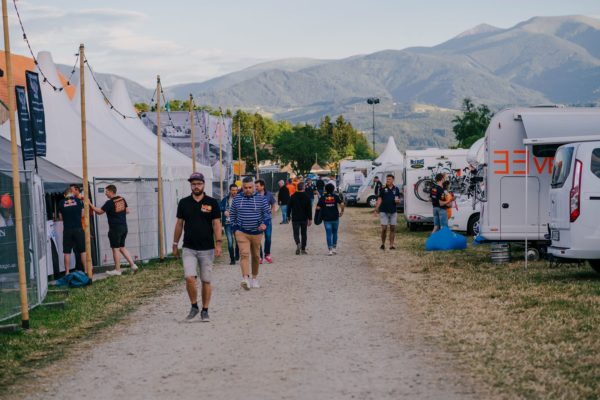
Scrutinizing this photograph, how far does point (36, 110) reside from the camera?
15.6 metres

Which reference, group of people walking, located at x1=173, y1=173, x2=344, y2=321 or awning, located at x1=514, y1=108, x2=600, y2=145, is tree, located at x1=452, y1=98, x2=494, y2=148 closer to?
group of people walking, located at x1=173, y1=173, x2=344, y2=321

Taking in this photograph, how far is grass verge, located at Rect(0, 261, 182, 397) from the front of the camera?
9234 millimetres

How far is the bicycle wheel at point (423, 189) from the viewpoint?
3116cm

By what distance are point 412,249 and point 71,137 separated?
29.0ft

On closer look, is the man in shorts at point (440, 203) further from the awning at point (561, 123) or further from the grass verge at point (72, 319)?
the grass verge at point (72, 319)

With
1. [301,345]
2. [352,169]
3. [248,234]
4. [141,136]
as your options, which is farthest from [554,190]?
[352,169]

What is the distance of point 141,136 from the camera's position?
1144 inches

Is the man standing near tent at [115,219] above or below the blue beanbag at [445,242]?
above

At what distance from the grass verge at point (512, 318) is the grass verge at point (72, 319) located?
3.95m

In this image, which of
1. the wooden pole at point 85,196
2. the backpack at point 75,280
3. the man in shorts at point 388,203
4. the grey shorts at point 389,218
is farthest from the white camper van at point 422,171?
the backpack at point 75,280

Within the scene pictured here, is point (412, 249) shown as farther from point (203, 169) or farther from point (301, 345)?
point (301, 345)

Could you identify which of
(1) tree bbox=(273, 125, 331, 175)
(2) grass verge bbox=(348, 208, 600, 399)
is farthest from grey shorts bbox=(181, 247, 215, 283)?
(1) tree bbox=(273, 125, 331, 175)

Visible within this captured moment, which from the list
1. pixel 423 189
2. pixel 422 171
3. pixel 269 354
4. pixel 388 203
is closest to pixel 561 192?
pixel 269 354

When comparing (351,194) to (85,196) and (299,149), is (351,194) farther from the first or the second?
(299,149)
